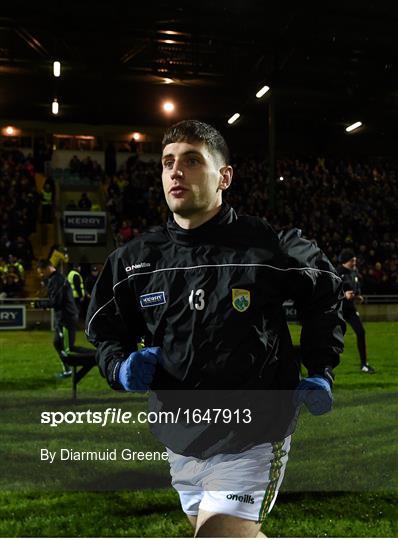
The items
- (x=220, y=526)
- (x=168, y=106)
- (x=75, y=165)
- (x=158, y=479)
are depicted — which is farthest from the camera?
(x=168, y=106)

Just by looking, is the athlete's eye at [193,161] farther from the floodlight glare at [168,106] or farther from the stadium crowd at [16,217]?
the floodlight glare at [168,106]

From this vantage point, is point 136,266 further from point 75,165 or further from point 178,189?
point 75,165

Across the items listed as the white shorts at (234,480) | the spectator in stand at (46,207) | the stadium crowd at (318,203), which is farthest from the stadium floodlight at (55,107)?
the white shorts at (234,480)

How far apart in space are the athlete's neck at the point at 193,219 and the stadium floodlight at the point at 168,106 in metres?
25.6

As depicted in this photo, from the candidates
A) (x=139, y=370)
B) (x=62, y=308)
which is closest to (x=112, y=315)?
(x=139, y=370)

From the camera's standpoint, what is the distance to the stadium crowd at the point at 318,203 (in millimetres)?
23859

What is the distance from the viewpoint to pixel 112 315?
2928 millimetres

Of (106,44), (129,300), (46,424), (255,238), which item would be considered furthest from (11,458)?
(106,44)

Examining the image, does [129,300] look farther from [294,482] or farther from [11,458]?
[11,458]

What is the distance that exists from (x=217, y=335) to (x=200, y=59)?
20323 mm

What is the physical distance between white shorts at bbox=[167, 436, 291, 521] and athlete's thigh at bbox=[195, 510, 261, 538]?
2 centimetres

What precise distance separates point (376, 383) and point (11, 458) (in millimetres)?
5757

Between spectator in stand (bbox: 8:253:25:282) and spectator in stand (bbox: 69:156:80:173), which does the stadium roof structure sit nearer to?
spectator in stand (bbox: 69:156:80:173)

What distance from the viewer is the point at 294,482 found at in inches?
223
